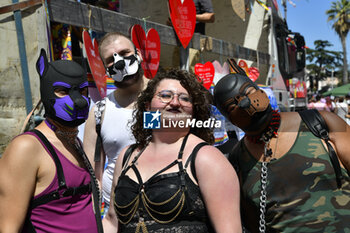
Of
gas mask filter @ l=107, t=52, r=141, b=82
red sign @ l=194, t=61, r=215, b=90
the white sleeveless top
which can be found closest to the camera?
the white sleeveless top

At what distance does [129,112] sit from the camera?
9.39 ft

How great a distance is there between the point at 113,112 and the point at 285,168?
4.89 feet

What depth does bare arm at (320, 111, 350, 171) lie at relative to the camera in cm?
199

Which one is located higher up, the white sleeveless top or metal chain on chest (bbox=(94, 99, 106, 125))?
metal chain on chest (bbox=(94, 99, 106, 125))

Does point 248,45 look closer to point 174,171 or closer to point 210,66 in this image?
point 210,66

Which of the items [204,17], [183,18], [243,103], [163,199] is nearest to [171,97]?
[243,103]

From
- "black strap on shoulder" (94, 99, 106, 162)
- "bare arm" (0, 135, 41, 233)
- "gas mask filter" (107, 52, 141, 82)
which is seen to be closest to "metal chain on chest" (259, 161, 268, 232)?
"bare arm" (0, 135, 41, 233)

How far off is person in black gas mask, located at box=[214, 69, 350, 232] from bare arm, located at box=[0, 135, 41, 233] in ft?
3.92

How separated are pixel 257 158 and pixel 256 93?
1.38 ft

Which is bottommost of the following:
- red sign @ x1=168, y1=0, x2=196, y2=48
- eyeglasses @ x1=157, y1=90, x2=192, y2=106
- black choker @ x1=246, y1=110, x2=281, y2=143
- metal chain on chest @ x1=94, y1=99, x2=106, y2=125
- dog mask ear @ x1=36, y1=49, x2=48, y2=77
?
black choker @ x1=246, y1=110, x2=281, y2=143

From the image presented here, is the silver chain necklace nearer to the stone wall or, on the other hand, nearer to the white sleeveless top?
the white sleeveless top

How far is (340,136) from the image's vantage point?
6.63ft

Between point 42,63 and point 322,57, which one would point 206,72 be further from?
point 322,57

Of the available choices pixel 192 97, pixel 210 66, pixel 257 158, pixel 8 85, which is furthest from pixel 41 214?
pixel 210 66
